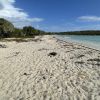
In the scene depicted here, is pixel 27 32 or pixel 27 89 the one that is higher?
pixel 27 89

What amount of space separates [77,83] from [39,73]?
2.69 metres

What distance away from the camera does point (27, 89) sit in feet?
22.7

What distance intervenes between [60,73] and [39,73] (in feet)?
4.06

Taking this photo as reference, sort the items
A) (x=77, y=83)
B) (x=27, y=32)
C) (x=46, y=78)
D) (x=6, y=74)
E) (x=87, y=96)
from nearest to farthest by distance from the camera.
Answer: (x=87, y=96) → (x=77, y=83) → (x=46, y=78) → (x=6, y=74) → (x=27, y=32)

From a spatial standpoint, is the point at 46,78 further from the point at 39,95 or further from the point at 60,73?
the point at 39,95

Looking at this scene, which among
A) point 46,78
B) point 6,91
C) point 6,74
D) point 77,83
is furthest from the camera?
point 6,74

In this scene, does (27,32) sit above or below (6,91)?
below

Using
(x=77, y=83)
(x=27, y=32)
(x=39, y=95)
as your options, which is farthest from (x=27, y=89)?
(x=27, y=32)

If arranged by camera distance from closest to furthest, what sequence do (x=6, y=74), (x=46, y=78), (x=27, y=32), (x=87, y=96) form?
(x=87, y=96), (x=46, y=78), (x=6, y=74), (x=27, y=32)

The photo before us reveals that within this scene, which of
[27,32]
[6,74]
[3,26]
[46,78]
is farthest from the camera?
[27,32]

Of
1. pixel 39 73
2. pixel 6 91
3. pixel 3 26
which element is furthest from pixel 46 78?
pixel 3 26

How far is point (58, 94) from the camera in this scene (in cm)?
636

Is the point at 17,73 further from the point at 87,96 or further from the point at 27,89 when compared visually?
the point at 87,96

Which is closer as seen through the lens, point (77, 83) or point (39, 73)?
point (77, 83)
